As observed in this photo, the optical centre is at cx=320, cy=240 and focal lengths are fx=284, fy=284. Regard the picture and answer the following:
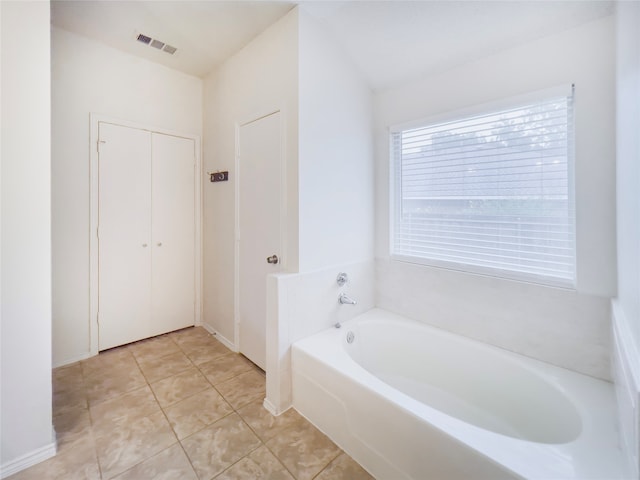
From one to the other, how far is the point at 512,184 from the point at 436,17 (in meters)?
1.13

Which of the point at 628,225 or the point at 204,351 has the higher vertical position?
the point at 628,225

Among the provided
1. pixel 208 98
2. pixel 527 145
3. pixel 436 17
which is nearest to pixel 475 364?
pixel 527 145

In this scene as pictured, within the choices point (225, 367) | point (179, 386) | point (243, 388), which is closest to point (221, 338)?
point (225, 367)

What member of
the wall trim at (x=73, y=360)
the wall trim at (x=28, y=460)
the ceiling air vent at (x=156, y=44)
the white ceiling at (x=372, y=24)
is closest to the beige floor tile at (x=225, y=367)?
the wall trim at (x=28, y=460)

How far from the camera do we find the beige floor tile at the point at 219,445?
1.44 metres

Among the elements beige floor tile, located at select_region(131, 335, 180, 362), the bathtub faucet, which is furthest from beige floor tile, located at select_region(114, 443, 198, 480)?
the bathtub faucet

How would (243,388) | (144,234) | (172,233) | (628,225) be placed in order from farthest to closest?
(172,233), (144,234), (243,388), (628,225)

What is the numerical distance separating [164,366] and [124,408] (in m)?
0.51

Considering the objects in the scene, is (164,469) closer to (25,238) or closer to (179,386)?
(179,386)

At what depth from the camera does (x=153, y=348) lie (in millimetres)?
2658

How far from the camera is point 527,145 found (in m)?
1.73

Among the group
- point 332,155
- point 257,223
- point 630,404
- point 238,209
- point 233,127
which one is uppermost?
point 233,127

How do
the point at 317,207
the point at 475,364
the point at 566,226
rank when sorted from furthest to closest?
the point at 317,207 < the point at 475,364 < the point at 566,226

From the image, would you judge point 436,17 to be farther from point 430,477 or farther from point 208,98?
point 430,477
